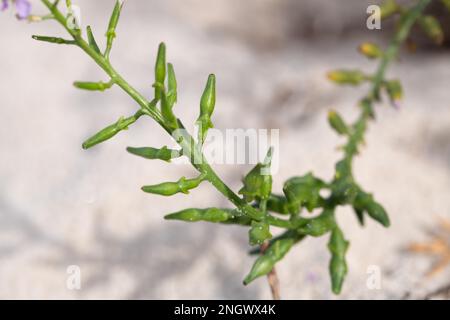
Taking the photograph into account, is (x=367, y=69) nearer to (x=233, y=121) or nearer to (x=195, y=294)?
(x=233, y=121)

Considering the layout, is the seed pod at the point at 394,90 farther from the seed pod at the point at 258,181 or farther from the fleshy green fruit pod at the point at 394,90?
the seed pod at the point at 258,181

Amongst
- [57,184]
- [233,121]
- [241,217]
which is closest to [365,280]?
[241,217]

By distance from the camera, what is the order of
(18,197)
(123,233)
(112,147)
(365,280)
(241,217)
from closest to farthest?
(241,217) → (365,280) → (123,233) → (18,197) → (112,147)

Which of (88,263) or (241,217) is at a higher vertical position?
(241,217)

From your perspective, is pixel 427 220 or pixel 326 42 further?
pixel 326 42

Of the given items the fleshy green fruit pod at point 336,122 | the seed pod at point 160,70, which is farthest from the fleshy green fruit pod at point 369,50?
the seed pod at point 160,70

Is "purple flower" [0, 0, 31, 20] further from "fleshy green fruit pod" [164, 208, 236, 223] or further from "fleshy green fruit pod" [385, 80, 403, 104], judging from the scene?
"fleshy green fruit pod" [385, 80, 403, 104]
